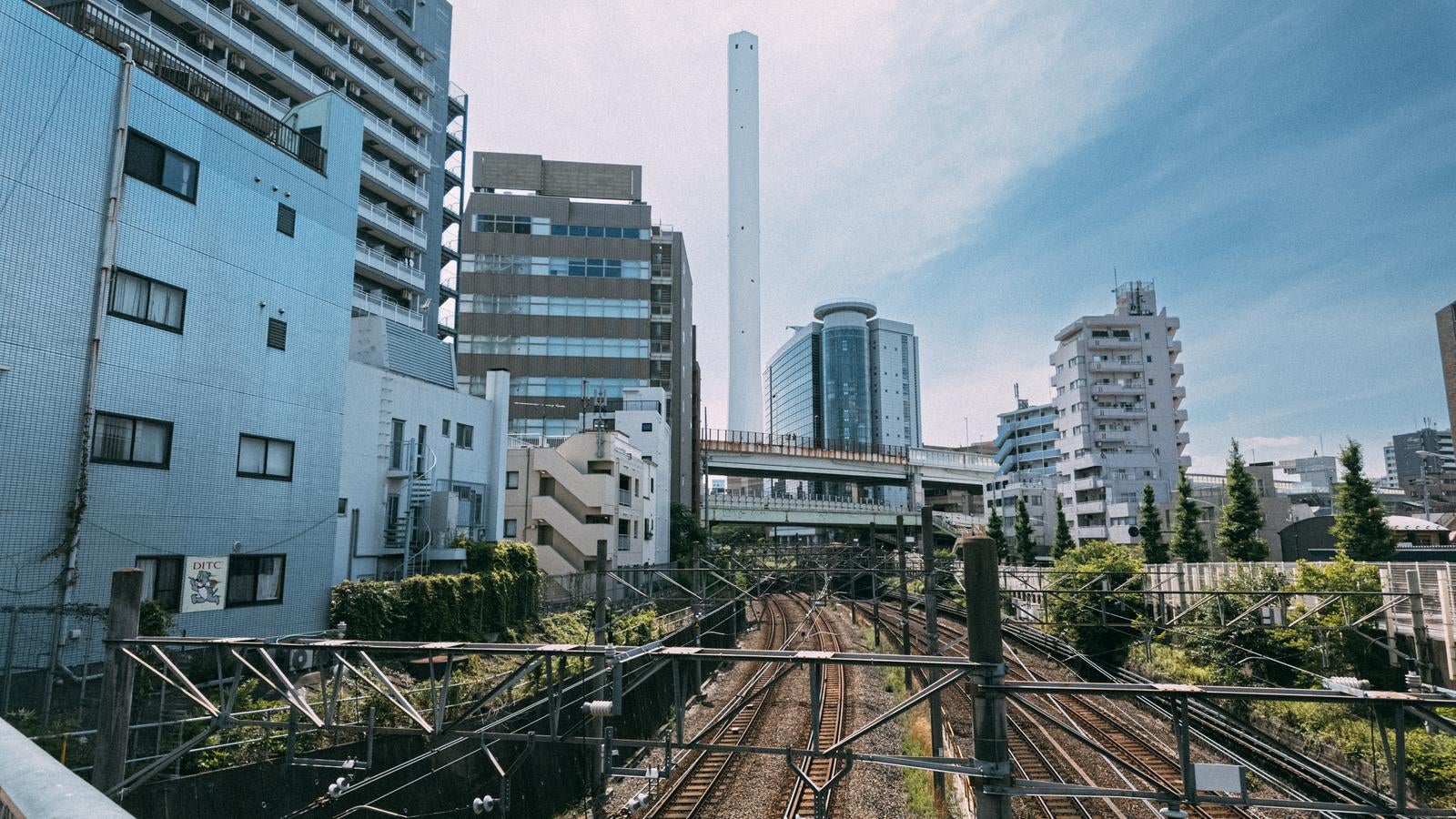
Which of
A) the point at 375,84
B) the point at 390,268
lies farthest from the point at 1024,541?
the point at 375,84

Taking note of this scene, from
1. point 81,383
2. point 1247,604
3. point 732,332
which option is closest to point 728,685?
point 1247,604

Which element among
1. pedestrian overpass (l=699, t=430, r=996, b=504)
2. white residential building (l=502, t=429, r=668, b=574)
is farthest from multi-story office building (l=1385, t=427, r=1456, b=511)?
white residential building (l=502, t=429, r=668, b=574)

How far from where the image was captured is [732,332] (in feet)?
297

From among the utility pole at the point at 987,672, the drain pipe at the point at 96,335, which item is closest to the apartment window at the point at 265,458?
the drain pipe at the point at 96,335

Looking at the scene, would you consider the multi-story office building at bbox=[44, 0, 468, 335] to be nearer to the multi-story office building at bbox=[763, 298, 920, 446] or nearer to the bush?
the bush

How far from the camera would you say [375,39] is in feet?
121

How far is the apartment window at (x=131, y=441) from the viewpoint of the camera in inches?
520

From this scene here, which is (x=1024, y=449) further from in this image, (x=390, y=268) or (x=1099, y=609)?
(x=390, y=268)

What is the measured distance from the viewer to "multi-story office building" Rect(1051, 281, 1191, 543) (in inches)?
2095

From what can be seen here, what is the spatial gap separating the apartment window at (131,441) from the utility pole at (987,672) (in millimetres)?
14322

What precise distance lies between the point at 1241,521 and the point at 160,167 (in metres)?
35.4

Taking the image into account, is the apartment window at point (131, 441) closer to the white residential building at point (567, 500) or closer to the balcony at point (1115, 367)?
the white residential building at point (567, 500)

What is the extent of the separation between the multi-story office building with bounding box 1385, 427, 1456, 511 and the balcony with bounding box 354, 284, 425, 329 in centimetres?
9577

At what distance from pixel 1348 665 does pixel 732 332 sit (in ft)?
247
